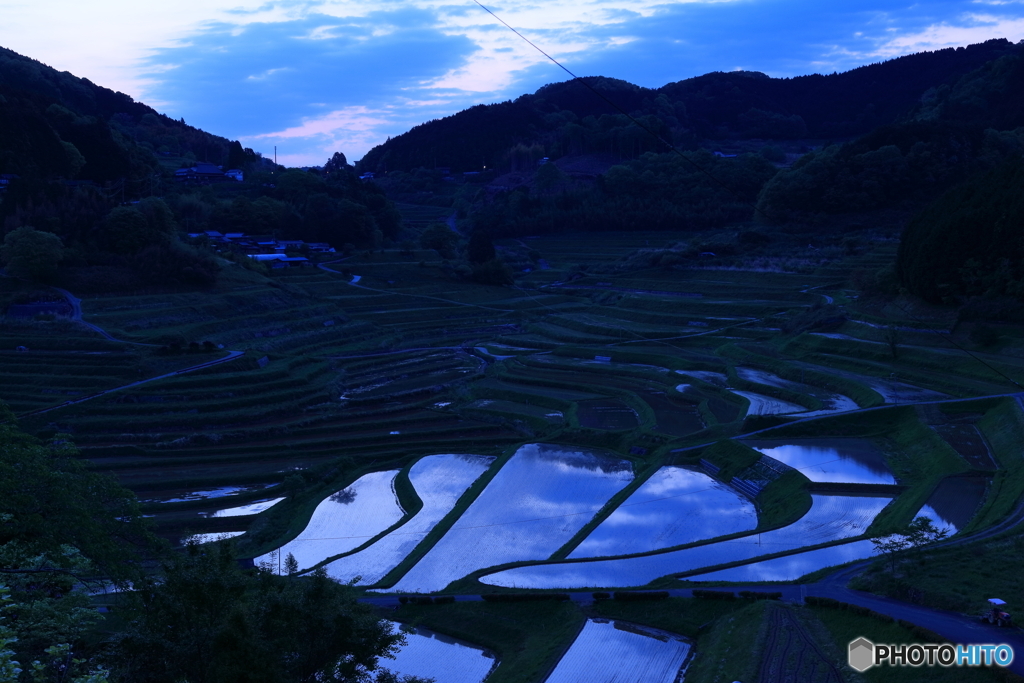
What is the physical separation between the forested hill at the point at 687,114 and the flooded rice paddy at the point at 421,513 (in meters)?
83.3

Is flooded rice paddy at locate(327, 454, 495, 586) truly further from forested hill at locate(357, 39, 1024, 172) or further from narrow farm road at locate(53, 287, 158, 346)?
forested hill at locate(357, 39, 1024, 172)

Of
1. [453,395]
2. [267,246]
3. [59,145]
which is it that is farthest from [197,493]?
[59,145]

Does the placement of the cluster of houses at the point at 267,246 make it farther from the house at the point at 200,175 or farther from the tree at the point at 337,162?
the tree at the point at 337,162

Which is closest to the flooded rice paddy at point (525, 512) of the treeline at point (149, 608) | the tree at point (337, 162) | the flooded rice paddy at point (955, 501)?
the treeline at point (149, 608)

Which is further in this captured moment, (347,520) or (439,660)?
(347,520)

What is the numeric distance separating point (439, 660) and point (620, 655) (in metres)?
3.39

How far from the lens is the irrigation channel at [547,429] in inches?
784

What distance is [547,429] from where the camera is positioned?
30969mm

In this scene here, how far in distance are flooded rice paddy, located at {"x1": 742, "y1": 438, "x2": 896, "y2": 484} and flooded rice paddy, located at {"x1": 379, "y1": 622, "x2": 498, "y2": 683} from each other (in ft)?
39.4

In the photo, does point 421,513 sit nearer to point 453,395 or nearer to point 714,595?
point 714,595

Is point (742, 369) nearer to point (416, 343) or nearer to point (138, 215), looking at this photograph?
point (416, 343)

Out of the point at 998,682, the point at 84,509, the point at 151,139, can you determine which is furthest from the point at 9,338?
the point at 151,139

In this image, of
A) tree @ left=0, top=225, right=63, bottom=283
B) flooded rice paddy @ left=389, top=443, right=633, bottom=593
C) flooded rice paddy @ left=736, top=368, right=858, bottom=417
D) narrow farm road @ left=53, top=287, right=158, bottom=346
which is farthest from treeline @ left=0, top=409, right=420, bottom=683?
tree @ left=0, top=225, right=63, bottom=283

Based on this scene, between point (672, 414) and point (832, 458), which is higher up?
point (672, 414)
